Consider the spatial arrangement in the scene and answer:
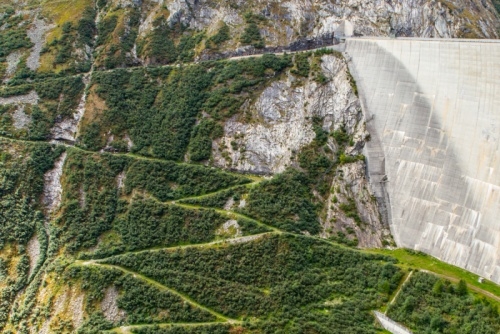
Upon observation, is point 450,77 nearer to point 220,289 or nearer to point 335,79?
A: point 335,79

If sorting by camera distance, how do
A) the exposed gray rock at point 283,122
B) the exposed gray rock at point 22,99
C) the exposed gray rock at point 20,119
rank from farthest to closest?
the exposed gray rock at point 22,99 < the exposed gray rock at point 20,119 < the exposed gray rock at point 283,122

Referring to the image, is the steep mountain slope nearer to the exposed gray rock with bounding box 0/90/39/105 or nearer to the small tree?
the exposed gray rock with bounding box 0/90/39/105

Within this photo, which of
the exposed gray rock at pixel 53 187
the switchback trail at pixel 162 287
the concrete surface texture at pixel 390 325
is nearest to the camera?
the concrete surface texture at pixel 390 325

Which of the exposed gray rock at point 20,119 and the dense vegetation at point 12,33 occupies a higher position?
the dense vegetation at point 12,33

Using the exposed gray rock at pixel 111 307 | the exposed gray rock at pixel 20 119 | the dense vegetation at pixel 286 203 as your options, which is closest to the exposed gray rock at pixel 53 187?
the exposed gray rock at pixel 20 119

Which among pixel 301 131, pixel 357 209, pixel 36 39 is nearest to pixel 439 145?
pixel 357 209

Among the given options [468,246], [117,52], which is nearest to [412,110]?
[468,246]

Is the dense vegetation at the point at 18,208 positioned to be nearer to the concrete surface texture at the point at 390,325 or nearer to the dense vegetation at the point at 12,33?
the dense vegetation at the point at 12,33
